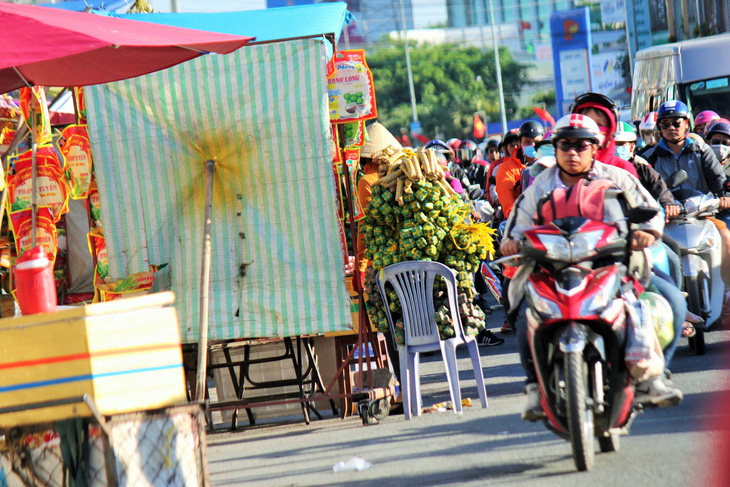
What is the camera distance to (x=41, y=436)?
428 cm

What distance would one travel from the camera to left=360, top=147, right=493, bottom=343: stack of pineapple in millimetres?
7285

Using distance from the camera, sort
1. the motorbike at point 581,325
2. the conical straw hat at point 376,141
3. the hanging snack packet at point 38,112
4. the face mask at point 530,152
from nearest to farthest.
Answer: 1. the motorbike at point 581,325
2. the hanging snack packet at point 38,112
3. the conical straw hat at point 376,141
4. the face mask at point 530,152

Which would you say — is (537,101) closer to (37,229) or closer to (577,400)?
(37,229)

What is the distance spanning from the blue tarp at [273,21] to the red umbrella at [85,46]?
131 cm

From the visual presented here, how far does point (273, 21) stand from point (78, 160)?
2.12 m

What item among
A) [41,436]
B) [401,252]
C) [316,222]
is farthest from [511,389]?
[41,436]

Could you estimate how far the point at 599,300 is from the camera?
4.80 m

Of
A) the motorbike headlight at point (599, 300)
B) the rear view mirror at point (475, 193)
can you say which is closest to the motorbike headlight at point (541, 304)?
the motorbike headlight at point (599, 300)

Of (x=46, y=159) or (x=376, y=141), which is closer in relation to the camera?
(x=46, y=159)

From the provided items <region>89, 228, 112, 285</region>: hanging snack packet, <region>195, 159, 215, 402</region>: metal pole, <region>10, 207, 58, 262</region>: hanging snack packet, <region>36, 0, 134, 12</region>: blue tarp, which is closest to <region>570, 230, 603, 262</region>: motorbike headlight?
<region>195, 159, 215, 402</region>: metal pole

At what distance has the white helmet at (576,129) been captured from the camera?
5328 millimetres

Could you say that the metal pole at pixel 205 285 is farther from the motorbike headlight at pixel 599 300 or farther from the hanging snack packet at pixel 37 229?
the motorbike headlight at pixel 599 300

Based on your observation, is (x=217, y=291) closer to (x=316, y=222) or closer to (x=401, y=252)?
(x=316, y=222)

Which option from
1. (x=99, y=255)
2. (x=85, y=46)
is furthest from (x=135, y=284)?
(x=85, y=46)
